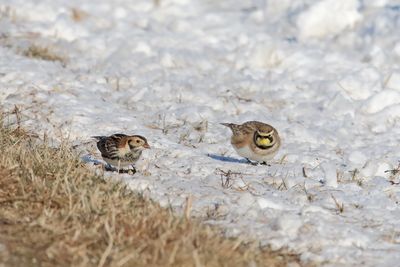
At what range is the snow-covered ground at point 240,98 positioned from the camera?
6395 mm

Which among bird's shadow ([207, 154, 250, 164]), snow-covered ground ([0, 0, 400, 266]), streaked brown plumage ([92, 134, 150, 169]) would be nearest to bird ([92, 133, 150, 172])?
streaked brown plumage ([92, 134, 150, 169])

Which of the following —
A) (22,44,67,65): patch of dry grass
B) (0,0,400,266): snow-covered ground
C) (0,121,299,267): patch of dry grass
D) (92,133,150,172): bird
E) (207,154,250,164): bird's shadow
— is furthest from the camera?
(22,44,67,65): patch of dry grass

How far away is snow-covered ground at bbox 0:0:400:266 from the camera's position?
21.0 feet

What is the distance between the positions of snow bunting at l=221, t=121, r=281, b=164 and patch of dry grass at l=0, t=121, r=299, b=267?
2261mm

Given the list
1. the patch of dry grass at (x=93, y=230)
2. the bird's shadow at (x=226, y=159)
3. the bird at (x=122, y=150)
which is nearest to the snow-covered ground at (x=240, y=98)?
the bird's shadow at (x=226, y=159)

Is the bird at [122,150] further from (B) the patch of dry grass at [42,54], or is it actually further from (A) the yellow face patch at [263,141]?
(B) the patch of dry grass at [42,54]

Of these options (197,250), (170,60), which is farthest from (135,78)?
(197,250)

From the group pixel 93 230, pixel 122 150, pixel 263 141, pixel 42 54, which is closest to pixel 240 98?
pixel 263 141

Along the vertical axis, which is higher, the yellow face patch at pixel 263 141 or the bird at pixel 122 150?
the yellow face patch at pixel 263 141

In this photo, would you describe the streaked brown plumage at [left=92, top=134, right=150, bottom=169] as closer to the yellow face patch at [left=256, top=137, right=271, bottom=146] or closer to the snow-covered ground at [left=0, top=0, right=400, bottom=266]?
the snow-covered ground at [left=0, top=0, right=400, bottom=266]

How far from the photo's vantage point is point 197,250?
16.4 feet

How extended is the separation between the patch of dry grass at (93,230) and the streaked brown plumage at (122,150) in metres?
0.98

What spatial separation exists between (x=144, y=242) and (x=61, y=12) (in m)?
8.81

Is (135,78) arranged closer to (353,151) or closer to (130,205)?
(353,151)
